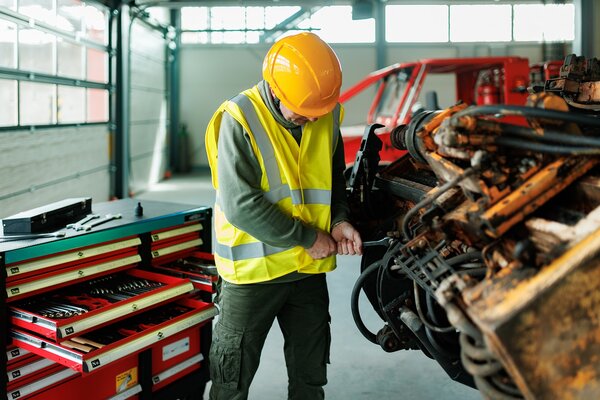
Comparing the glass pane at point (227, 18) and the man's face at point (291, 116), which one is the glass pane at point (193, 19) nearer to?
the glass pane at point (227, 18)

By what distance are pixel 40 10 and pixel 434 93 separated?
466 cm

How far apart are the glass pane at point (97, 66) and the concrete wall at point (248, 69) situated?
520 cm

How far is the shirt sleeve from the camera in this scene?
2043 millimetres

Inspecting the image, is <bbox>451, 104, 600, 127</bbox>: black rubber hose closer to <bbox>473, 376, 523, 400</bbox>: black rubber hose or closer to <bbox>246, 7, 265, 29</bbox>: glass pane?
<bbox>473, 376, 523, 400</bbox>: black rubber hose

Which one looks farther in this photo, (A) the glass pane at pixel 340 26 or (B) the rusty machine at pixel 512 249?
(A) the glass pane at pixel 340 26

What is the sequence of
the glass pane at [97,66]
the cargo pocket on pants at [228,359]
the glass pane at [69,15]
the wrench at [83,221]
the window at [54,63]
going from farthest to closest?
the glass pane at [97,66], the glass pane at [69,15], the window at [54,63], the wrench at [83,221], the cargo pocket on pants at [228,359]

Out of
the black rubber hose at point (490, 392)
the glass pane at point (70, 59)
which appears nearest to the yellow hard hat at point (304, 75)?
the black rubber hose at point (490, 392)

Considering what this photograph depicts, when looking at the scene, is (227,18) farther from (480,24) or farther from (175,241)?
(175,241)

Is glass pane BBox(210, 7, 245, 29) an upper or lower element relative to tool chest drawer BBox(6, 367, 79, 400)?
upper

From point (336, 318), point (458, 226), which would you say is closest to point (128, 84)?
point (336, 318)

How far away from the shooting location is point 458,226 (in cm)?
149

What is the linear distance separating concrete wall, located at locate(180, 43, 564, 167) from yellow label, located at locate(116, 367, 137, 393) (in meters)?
11.8

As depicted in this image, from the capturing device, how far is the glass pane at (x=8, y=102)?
18.9ft

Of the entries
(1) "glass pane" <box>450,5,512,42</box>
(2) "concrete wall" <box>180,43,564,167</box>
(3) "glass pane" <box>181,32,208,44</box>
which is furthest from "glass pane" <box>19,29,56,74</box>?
(1) "glass pane" <box>450,5,512,42</box>
